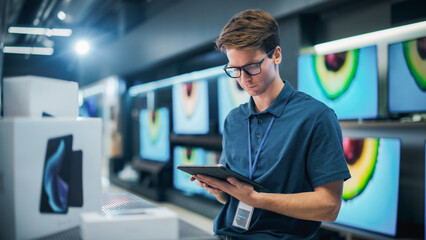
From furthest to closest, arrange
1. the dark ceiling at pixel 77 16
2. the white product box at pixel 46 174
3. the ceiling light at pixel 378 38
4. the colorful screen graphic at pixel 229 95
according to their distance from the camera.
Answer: the dark ceiling at pixel 77 16 → the colorful screen graphic at pixel 229 95 → the ceiling light at pixel 378 38 → the white product box at pixel 46 174

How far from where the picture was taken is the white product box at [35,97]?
129cm

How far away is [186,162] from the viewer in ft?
19.0

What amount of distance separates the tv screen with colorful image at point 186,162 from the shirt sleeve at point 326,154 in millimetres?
3988

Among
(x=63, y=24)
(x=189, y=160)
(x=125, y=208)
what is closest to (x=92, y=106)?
(x=63, y=24)

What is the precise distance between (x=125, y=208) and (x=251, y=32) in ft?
2.65

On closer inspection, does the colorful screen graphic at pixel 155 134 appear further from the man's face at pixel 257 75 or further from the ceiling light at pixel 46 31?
the man's face at pixel 257 75

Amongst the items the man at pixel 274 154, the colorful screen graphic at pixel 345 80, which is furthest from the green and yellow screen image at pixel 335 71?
the man at pixel 274 154

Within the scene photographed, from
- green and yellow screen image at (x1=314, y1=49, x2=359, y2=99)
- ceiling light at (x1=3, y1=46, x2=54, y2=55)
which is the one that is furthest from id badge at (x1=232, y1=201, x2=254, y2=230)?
ceiling light at (x1=3, y1=46, x2=54, y2=55)

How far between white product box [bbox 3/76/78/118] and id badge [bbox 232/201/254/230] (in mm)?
710

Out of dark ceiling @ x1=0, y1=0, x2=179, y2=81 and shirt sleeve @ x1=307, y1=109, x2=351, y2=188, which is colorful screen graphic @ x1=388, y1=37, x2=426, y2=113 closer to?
shirt sleeve @ x1=307, y1=109, x2=351, y2=188

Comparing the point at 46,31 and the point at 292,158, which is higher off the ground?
the point at 46,31

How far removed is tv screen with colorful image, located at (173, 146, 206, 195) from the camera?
5.44 m

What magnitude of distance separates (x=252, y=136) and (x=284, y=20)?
2.38 meters

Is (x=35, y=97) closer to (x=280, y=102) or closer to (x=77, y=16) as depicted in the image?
(x=280, y=102)
